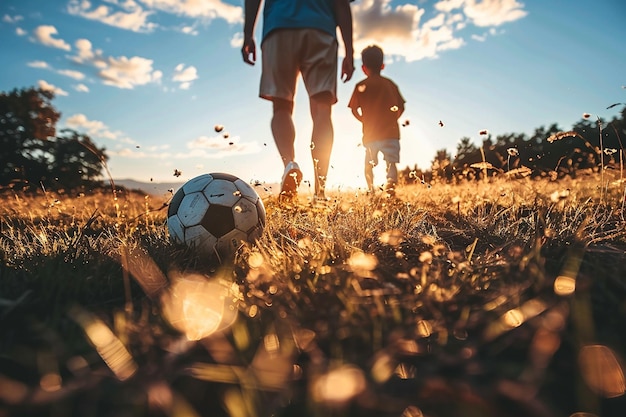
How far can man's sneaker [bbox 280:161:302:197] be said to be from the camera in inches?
166

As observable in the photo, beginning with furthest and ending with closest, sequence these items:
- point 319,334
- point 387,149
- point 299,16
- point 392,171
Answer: point 387,149 < point 392,171 < point 299,16 < point 319,334

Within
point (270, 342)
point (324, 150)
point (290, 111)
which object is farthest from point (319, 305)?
point (290, 111)

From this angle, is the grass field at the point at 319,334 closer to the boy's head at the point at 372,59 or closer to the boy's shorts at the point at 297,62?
the boy's shorts at the point at 297,62

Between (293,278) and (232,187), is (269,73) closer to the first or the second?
(232,187)

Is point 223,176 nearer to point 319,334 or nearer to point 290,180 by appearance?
point 290,180

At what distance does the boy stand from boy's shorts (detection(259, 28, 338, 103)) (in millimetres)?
2757

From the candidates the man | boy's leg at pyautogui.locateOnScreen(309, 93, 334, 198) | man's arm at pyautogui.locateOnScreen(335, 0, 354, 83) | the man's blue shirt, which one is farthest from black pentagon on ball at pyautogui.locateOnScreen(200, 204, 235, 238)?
man's arm at pyautogui.locateOnScreen(335, 0, 354, 83)

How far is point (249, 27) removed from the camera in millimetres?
5047

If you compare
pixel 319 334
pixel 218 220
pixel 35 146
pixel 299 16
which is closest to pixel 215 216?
pixel 218 220

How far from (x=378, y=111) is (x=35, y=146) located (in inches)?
975

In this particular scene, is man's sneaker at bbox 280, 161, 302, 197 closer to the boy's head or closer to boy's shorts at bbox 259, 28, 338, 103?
boy's shorts at bbox 259, 28, 338, 103

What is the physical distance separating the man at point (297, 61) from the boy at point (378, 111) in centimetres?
267

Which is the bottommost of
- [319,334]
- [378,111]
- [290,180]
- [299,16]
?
[319,334]

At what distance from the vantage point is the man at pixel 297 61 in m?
4.79
